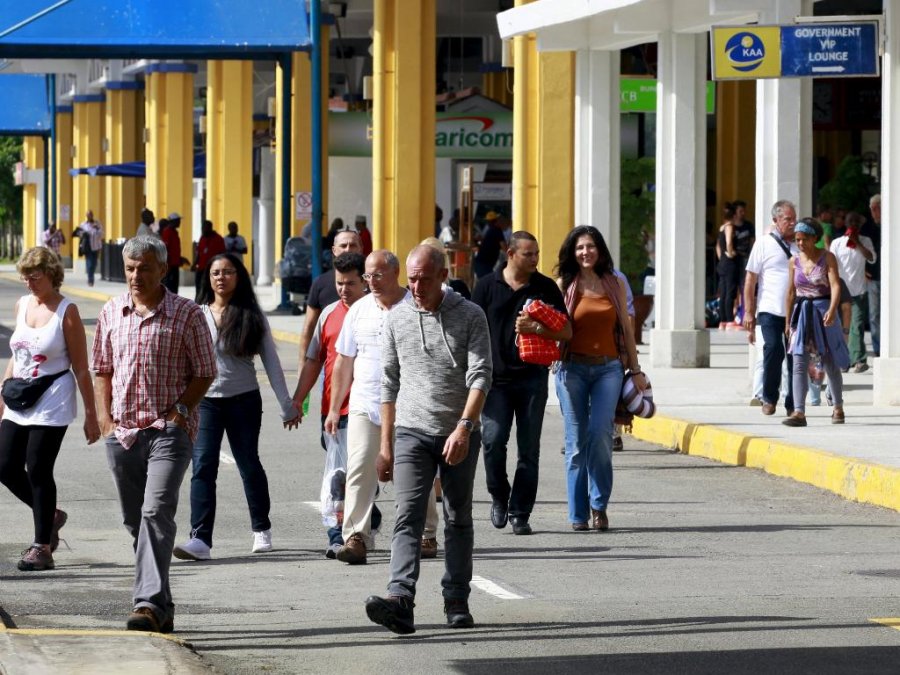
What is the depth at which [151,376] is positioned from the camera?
880 cm

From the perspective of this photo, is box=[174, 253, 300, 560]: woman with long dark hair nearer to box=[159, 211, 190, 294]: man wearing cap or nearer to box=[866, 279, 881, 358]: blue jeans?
box=[866, 279, 881, 358]: blue jeans

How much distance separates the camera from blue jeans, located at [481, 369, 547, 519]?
39.0ft

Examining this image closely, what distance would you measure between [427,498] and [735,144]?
33541 millimetres

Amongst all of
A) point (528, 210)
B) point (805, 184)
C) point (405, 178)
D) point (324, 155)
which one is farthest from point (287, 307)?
point (805, 184)

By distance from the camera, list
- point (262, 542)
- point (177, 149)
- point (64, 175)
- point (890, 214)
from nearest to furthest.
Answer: point (262, 542) < point (890, 214) < point (177, 149) < point (64, 175)

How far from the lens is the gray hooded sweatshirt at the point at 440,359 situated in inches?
349

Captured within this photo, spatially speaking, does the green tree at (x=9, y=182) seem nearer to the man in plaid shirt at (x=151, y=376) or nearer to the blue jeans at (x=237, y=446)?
the blue jeans at (x=237, y=446)

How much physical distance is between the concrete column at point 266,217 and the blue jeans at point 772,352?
121ft

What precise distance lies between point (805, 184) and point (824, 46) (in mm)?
2233

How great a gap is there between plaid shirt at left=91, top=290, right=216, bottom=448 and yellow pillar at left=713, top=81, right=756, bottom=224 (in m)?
33.2

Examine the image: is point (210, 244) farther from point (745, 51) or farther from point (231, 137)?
point (745, 51)

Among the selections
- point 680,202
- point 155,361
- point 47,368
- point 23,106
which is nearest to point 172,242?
point 680,202

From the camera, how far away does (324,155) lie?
38531 millimetres

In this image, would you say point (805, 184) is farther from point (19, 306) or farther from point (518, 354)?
point (19, 306)
